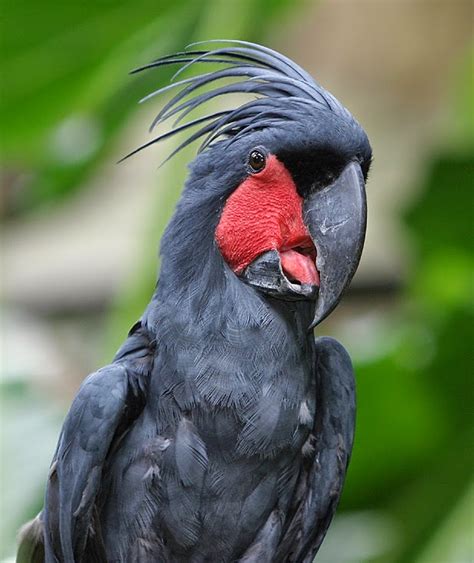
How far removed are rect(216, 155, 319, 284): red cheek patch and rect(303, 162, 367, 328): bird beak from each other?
0.09 ft

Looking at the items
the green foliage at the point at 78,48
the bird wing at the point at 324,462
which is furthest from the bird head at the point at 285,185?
the green foliage at the point at 78,48

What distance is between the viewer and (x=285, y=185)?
4.78 feet

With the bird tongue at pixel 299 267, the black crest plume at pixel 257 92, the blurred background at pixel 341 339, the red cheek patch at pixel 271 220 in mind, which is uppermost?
the black crest plume at pixel 257 92

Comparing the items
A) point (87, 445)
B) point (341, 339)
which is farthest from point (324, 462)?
point (341, 339)

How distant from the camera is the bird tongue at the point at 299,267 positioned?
143 centimetres

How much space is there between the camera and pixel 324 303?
1.41 m

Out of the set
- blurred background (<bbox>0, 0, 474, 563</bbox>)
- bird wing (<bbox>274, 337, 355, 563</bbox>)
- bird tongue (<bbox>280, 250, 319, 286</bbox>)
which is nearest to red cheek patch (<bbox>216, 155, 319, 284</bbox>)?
bird tongue (<bbox>280, 250, 319, 286</bbox>)

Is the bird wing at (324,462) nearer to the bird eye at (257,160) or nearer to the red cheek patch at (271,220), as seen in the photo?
the red cheek patch at (271,220)

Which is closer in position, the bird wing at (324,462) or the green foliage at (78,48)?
the bird wing at (324,462)

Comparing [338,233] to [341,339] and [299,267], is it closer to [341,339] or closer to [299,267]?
[299,267]

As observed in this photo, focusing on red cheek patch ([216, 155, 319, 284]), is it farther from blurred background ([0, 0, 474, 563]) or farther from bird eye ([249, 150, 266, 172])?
blurred background ([0, 0, 474, 563])

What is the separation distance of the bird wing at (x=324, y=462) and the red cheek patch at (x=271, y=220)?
0.23m

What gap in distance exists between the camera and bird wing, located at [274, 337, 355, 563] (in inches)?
62.8

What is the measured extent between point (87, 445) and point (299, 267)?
0.40m
